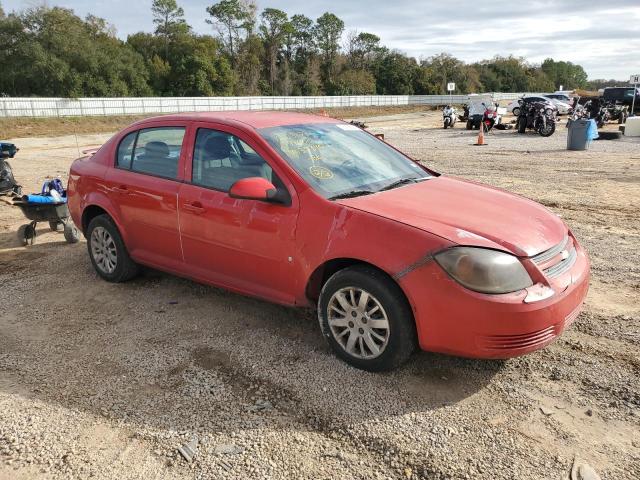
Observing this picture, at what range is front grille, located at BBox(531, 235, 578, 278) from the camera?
3203 mm

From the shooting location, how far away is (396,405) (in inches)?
124

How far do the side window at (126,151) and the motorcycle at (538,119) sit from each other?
2111 centimetres

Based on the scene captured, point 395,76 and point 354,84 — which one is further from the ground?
point 395,76

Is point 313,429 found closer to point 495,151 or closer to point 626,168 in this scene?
→ point 626,168

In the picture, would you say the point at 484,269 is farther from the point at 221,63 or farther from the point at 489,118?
the point at 221,63

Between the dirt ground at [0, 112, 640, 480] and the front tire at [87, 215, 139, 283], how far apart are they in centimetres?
16

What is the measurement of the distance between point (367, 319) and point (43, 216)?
500 cm

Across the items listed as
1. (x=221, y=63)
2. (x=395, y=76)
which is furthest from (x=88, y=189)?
(x=395, y=76)

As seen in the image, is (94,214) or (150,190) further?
(94,214)

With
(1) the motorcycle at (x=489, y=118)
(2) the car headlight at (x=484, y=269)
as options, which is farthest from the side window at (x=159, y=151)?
(1) the motorcycle at (x=489, y=118)

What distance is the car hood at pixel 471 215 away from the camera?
3.18 m

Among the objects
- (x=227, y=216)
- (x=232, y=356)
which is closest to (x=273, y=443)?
(x=232, y=356)

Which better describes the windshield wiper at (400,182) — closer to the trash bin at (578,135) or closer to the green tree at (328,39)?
the trash bin at (578,135)

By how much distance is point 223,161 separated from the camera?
4188 mm
